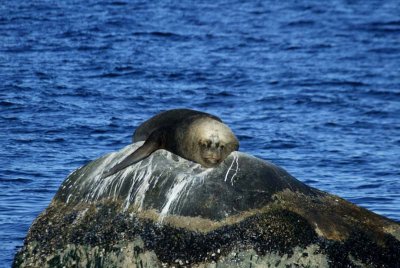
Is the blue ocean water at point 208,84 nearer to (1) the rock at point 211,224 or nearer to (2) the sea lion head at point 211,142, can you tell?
(1) the rock at point 211,224

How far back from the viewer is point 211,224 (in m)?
9.89

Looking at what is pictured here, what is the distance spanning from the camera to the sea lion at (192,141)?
10695 mm

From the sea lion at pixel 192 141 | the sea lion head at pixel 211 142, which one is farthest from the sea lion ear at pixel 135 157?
the sea lion head at pixel 211 142

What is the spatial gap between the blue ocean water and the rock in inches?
79.7

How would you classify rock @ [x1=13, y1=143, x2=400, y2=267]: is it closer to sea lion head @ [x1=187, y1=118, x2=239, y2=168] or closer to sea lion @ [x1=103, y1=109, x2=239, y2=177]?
sea lion @ [x1=103, y1=109, x2=239, y2=177]

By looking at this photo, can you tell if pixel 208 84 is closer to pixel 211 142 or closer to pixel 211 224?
pixel 211 142

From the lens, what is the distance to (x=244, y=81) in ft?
81.6

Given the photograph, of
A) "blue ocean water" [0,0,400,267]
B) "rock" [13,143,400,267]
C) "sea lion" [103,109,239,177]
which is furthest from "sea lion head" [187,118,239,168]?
"blue ocean water" [0,0,400,267]

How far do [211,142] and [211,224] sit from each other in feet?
4.52

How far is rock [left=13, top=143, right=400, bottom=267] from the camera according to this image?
9.88 m

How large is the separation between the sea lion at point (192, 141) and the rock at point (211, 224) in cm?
14

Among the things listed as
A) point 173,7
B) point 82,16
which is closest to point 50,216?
point 82,16

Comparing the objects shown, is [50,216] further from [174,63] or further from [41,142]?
[174,63]

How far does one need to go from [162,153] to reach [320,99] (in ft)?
42.5
